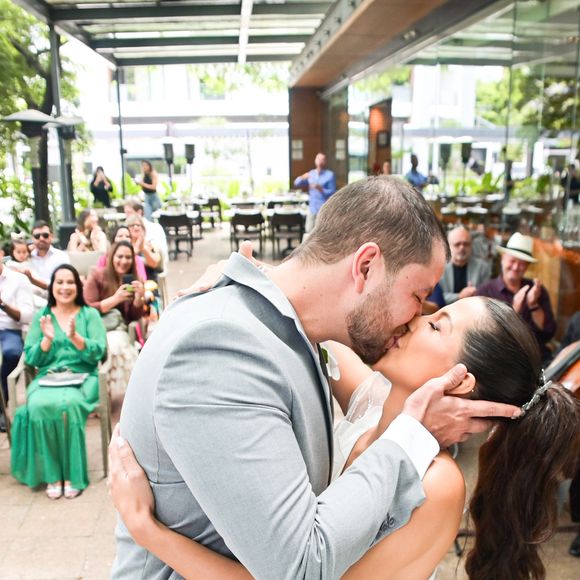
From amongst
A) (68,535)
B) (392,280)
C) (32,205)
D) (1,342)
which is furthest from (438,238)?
(32,205)

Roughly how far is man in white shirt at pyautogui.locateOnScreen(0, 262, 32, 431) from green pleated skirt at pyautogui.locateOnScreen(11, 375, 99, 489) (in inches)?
38.5

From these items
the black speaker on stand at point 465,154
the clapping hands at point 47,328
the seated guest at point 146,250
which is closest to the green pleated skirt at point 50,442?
the clapping hands at point 47,328

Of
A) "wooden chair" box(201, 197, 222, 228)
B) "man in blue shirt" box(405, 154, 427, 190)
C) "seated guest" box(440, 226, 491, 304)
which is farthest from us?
"wooden chair" box(201, 197, 222, 228)

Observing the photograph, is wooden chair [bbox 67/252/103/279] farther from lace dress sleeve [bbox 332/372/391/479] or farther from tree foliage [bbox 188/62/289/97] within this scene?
tree foliage [bbox 188/62/289/97]

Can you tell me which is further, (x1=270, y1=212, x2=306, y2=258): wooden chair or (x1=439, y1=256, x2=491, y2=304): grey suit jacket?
(x1=270, y1=212, x2=306, y2=258): wooden chair

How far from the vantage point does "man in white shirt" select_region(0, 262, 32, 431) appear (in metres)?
4.70

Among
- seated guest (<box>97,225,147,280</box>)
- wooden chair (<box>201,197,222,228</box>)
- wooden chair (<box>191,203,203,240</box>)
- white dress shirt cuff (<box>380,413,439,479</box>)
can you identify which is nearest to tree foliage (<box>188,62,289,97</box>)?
wooden chair (<box>201,197,222,228</box>)

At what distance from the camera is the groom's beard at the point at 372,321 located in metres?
1.04

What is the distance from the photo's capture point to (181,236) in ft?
40.4

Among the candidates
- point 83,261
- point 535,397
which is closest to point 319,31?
point 83,261

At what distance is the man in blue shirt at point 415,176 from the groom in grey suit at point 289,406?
753cm

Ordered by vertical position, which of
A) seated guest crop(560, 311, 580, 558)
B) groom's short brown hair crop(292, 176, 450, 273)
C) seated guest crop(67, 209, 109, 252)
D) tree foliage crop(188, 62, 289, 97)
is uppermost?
tree foliage crop(188, 62, 289, 97)

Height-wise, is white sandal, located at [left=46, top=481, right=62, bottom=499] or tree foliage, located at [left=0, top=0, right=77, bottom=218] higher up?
tree foliage, located at [left=0, top=0, right=77, bottom=218]

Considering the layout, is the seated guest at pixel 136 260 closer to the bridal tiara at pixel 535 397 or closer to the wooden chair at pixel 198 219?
the bridal tiara at pixel 535 397
